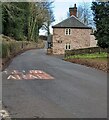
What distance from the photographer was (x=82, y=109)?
11320 mm

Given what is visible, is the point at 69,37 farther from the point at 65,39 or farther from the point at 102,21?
the point at 102,21

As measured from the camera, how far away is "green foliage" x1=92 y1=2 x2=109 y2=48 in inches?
Result: 1390

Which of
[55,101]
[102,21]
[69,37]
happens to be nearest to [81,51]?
[69,37]

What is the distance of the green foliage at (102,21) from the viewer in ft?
116

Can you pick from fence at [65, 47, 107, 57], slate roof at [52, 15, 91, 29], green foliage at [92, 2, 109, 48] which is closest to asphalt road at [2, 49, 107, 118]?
green foliage at [92, 2, 109, 48]

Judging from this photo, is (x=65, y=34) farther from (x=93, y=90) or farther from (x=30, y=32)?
(x=93, y=90)

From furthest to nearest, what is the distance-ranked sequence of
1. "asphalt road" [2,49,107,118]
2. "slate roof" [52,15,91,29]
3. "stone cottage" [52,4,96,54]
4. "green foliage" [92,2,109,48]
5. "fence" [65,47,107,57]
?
"slate roof" [52,15,91,29] → "stone cottage" [52,4,96,54] → "fence" [65,47,107,57] → "green foliage" [92,2,109,48] → "asphalt road" [2,49,107,118]

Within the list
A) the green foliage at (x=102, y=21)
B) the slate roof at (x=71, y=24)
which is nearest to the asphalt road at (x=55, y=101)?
the green foliage at (x=102, y=21)

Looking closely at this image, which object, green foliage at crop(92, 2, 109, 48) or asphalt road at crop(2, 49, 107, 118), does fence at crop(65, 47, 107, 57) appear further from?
asphalt road at crop(2, 49, 107, 118)

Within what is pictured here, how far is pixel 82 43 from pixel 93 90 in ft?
180

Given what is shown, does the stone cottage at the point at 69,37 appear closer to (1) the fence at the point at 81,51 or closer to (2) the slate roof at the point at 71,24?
(2) the slate roof at the point at 71,24

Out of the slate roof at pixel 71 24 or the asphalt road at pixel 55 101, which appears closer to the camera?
the asphalt road at pixel 55 101

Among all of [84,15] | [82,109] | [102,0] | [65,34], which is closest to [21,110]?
[82,109]

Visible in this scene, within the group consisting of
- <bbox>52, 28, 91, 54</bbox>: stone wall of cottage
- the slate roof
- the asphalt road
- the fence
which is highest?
the slate roof
